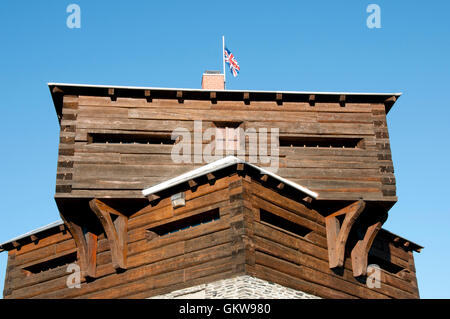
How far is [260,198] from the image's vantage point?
1723 centimetres

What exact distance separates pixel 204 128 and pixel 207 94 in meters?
1.02

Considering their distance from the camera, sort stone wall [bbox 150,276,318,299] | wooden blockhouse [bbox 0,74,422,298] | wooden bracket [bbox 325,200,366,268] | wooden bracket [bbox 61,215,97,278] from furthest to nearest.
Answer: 1. wooden bracket [bbox 61,215,97,278]
2. wooden bracket [bbox 325,200,366,268]
3. wooden blockhouse [bbox 0,74,422,298]
4. stone wall [bbox 150,276,318,299]

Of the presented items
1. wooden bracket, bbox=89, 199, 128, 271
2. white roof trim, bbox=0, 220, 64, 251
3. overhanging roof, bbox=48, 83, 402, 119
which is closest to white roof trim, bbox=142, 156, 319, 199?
wooden bracket, bbox=89, 199, 128, 271

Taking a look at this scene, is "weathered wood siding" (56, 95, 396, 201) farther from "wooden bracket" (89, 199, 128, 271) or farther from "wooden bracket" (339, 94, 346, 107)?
"wooden bracket" (89, 199, 128, 271)

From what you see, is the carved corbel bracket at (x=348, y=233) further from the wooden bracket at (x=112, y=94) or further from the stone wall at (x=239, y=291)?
the wooden bracket at (x=112, y=94)

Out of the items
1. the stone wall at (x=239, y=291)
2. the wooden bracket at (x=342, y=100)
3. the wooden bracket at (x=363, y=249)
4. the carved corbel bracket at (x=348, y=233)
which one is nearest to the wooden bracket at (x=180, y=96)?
the wooden bracket at (x=342, y=100)

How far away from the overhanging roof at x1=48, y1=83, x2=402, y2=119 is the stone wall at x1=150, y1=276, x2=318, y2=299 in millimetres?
5702

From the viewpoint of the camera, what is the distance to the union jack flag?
22.8m

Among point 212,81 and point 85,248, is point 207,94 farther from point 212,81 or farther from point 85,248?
point 85,248

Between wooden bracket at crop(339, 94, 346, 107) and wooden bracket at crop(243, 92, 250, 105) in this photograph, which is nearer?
wooden bracket at crop(243, 92, 250, 105)

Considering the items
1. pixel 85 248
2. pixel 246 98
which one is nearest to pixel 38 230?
pixel 85 248
